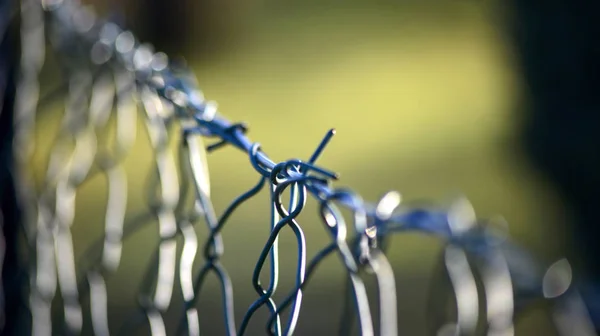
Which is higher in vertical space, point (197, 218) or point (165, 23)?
point (165, 23)

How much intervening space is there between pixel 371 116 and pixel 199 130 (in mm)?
2413

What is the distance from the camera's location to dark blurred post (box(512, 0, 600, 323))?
1930 millimetres

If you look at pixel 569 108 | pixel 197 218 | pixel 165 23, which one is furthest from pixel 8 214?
pixel 165 23

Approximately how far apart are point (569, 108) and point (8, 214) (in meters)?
1.78

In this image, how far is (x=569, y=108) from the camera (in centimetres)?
218

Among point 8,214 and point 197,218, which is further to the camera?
point 8,214

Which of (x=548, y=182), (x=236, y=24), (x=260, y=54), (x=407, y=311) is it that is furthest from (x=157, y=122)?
(x=236, y=24)

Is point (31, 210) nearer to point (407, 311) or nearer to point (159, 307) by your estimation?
point (159, 307)

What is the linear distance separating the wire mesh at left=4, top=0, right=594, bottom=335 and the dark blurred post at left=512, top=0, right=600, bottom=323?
4.19ft

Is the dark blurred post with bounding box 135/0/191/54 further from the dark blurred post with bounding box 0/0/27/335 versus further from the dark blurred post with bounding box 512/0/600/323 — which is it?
the dark blurred post with bounding box 0/0/27/335

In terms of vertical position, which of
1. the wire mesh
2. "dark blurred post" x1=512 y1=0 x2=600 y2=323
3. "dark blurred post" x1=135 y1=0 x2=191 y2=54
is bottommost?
the wire mesh

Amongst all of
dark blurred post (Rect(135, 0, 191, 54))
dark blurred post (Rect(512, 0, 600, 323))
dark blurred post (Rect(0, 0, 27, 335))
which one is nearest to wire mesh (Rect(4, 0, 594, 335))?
dark blurred post (Rect(0, 0, 27, 335))

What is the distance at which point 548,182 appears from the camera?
2.12 meters

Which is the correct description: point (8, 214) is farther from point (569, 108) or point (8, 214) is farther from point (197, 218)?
point (569, 108)
